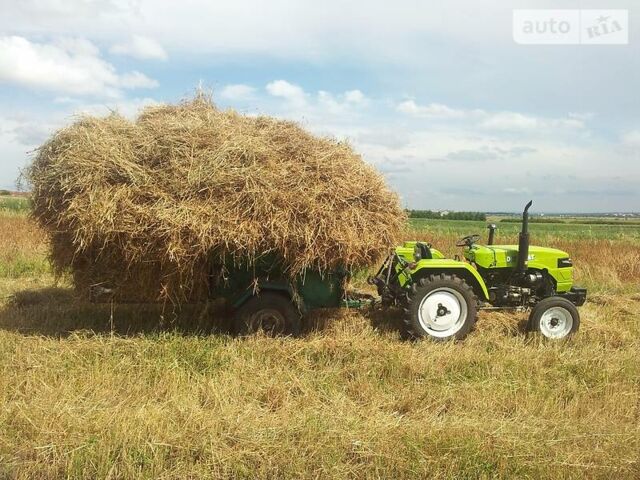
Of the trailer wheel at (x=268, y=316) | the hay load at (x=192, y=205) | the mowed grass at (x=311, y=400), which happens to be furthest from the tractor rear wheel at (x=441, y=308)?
the trailer wheel at (x=268, y=316)

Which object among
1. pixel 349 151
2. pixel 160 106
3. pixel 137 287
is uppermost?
pixel 160 106

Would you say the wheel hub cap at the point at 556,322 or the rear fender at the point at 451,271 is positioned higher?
the rear fender at the point at 451,271

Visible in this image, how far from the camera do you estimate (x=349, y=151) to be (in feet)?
20.7

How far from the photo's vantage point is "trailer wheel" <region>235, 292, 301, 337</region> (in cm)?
566

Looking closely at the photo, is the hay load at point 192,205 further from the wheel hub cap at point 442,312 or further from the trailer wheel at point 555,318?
the trailer wheel at point 555,318

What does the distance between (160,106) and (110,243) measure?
7.35 ft

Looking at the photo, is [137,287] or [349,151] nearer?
[137,287]

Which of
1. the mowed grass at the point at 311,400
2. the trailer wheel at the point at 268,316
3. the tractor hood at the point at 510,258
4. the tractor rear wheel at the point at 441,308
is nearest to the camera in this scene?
the mowed grass at the point at 311,400

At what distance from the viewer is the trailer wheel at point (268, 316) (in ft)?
18.6

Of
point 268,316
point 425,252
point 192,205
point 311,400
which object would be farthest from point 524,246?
point 192,205

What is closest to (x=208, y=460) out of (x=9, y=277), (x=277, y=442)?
(x=277, y=442)

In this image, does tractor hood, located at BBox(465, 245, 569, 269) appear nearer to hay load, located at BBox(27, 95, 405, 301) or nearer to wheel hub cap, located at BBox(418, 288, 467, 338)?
wheel hub cap, located at BBox(418, 288, 467, 338)

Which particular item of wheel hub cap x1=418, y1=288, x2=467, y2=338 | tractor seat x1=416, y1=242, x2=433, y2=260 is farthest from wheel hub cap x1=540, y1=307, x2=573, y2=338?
tractor seat x1=416, y1=242, x2=433, y2=260

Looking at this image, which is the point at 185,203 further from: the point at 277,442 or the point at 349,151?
the point at 277,442
